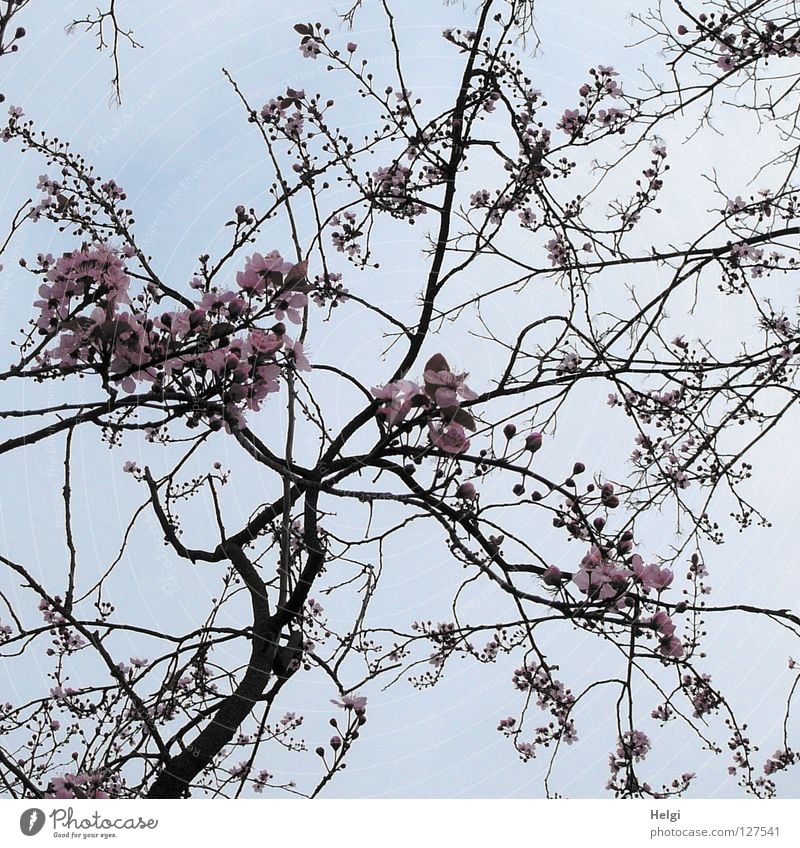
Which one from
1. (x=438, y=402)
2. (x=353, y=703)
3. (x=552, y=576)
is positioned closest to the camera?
(x=438, y=402)

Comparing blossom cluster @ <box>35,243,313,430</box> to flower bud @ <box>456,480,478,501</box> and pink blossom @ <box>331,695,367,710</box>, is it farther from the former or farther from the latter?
pink blossom @ <box>331,695,367,710</box>

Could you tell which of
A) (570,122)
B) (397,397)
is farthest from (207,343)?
(570,122)

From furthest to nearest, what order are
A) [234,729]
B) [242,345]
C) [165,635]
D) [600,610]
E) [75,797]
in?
[234,729] → [165,635] → [75,797] → [600,610] → [242,345]

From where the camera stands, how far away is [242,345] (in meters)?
1.08

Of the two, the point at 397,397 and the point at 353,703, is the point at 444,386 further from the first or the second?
the point at 353,703

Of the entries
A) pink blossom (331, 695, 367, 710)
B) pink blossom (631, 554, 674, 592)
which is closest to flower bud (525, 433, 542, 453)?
pink blossom (631, 554, 674, 592)

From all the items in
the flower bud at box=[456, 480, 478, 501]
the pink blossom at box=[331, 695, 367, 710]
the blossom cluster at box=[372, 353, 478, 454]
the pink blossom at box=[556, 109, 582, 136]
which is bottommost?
the pink blossom at box=[331, 695, 367, 710]

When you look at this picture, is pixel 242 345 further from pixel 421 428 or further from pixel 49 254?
pixel 49 254

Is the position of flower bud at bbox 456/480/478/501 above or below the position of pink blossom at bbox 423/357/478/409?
below

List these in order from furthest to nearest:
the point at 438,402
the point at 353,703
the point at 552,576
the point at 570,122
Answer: the point at 570,122, the point at 353,703, the point at 552,576, the point at 438,402

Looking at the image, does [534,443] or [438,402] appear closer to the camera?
[438,402]

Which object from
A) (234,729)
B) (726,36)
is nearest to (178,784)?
(234,729)

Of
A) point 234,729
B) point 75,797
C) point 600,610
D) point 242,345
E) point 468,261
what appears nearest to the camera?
point 242,345
